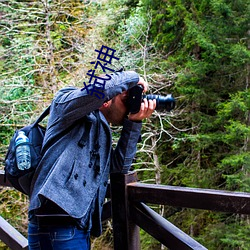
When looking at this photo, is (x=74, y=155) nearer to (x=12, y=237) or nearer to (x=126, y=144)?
(x=126, y=144)

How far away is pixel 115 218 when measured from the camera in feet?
4.83

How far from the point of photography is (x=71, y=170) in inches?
40.5

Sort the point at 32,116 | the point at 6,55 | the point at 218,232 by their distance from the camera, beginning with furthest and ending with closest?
the point at 6,55, the point at 32,116, the point at 218,232

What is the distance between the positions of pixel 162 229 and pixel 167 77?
12.2 feet

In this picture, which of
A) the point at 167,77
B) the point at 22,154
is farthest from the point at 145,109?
the point at 167,77

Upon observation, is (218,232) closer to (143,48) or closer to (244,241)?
(244,241)

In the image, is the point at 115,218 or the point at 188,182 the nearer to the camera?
the point at 115,218

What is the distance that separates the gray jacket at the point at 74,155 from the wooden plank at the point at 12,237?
73 centimetres

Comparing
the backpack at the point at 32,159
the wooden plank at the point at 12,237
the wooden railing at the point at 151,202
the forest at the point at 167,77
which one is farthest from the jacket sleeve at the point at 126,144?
the forest at the point at 167,77

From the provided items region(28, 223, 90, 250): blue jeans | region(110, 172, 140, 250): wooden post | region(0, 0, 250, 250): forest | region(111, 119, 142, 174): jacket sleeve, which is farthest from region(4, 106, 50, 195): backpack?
region(0, 0, 250, 250): forest

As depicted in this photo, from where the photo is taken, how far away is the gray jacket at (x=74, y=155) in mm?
998

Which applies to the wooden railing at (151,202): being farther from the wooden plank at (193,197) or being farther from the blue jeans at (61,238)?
the blue jeans at (61,238)

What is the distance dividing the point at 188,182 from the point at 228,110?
1.11 m

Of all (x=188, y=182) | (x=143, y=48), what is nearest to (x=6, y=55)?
(x=143, y=48)
